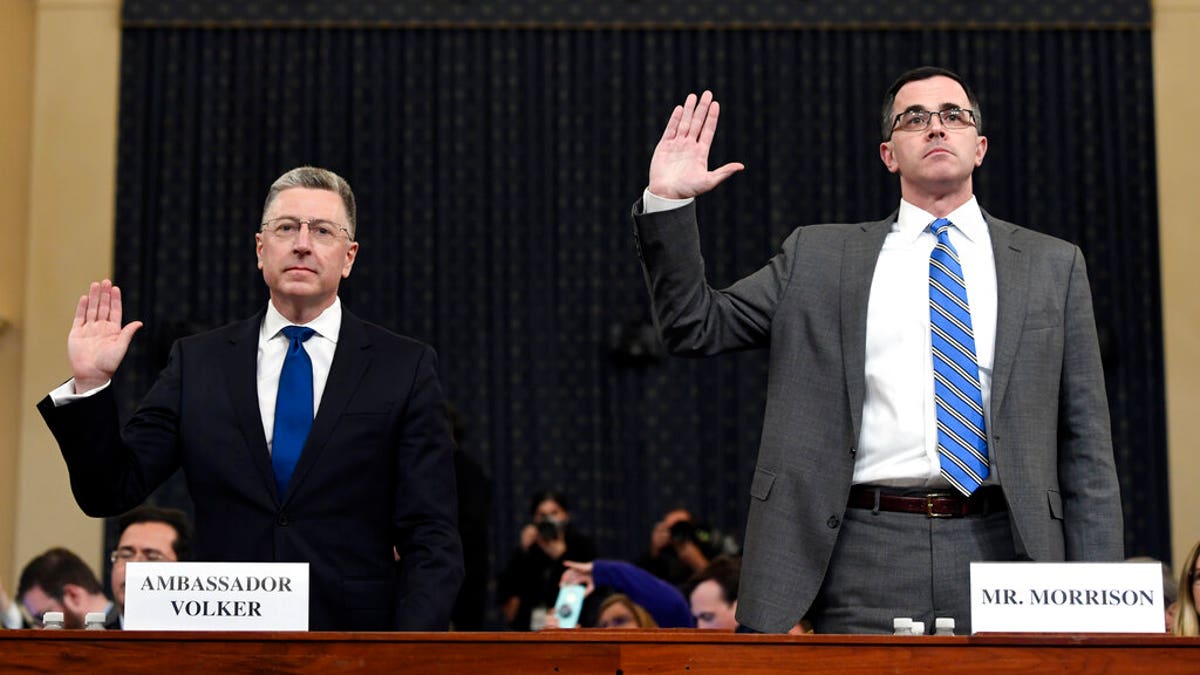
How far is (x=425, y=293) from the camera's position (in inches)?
379

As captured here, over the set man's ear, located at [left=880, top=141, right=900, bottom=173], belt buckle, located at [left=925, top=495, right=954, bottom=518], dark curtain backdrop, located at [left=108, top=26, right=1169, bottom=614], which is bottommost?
belt buckle, located at [left=925, top=495, right=954, bottom=518]

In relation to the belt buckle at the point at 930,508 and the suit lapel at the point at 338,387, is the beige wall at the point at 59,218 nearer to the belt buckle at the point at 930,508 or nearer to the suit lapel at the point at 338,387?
the suit lapel at the point at 338,387

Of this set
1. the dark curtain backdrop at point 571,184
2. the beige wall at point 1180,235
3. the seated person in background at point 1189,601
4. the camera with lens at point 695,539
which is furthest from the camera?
the dark curtain backdrop at point 571,184

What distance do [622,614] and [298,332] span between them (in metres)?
2.31

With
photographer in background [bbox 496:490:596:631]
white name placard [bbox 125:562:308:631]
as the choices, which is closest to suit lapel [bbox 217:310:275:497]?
white name placard [bbox 125:562:308:631]

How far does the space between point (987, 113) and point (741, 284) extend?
730 centimetres

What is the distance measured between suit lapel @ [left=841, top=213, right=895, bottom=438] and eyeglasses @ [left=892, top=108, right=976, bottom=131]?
17cm

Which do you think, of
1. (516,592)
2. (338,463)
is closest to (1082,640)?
(338,463)

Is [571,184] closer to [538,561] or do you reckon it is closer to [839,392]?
[538,561]

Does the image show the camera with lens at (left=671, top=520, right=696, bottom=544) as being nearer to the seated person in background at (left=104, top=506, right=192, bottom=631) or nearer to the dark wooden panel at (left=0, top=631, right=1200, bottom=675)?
the seated person in background at (left=104, top=506, right=192, bottom=631)

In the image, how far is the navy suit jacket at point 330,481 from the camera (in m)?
2.64

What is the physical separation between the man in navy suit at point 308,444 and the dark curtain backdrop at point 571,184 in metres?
6.71

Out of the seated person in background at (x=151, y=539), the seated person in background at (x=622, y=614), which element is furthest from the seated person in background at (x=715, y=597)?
the seated person in background at (x=151, y=539)

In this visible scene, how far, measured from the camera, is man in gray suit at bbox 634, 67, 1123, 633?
2.51 meters
